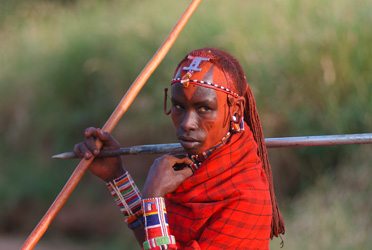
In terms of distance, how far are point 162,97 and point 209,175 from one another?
4328 millimetres

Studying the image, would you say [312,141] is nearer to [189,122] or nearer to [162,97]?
[189,122]

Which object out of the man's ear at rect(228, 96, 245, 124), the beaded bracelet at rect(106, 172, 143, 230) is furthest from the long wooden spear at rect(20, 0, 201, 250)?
the man's ear at rect(228, 96, 245, 124)

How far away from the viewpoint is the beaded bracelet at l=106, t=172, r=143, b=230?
2422 mm

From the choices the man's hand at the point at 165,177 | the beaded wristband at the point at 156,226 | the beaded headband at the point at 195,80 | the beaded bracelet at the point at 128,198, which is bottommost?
the beaded bracelet at the point at 128,198

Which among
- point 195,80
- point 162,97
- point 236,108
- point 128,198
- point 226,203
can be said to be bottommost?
point 162,97

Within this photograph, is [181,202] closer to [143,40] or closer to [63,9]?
[143,40]

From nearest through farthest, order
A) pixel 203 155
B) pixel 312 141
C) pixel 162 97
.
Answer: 1. pixel 203 155
2. pixel 312 141
3. pixel 162 97

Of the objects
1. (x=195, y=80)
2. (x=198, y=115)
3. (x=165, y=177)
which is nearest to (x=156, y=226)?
(x=165, y=177)

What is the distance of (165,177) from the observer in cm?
204

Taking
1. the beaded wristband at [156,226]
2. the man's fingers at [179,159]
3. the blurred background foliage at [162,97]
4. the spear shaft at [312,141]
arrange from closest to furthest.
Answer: the beaded wristband at [156,226] → the man's fingers at [179,159] → the spear shaft at [312,141] → the blurred background foliage at [162,97]

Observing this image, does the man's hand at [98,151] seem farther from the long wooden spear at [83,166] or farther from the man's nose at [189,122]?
the man's nose at [189,122]

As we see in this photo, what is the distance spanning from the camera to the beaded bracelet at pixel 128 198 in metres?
2.42

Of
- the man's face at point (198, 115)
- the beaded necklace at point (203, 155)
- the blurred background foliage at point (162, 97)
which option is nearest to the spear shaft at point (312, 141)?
the beaded necklace at point (203, 155)

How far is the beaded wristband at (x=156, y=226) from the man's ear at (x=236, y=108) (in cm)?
40
